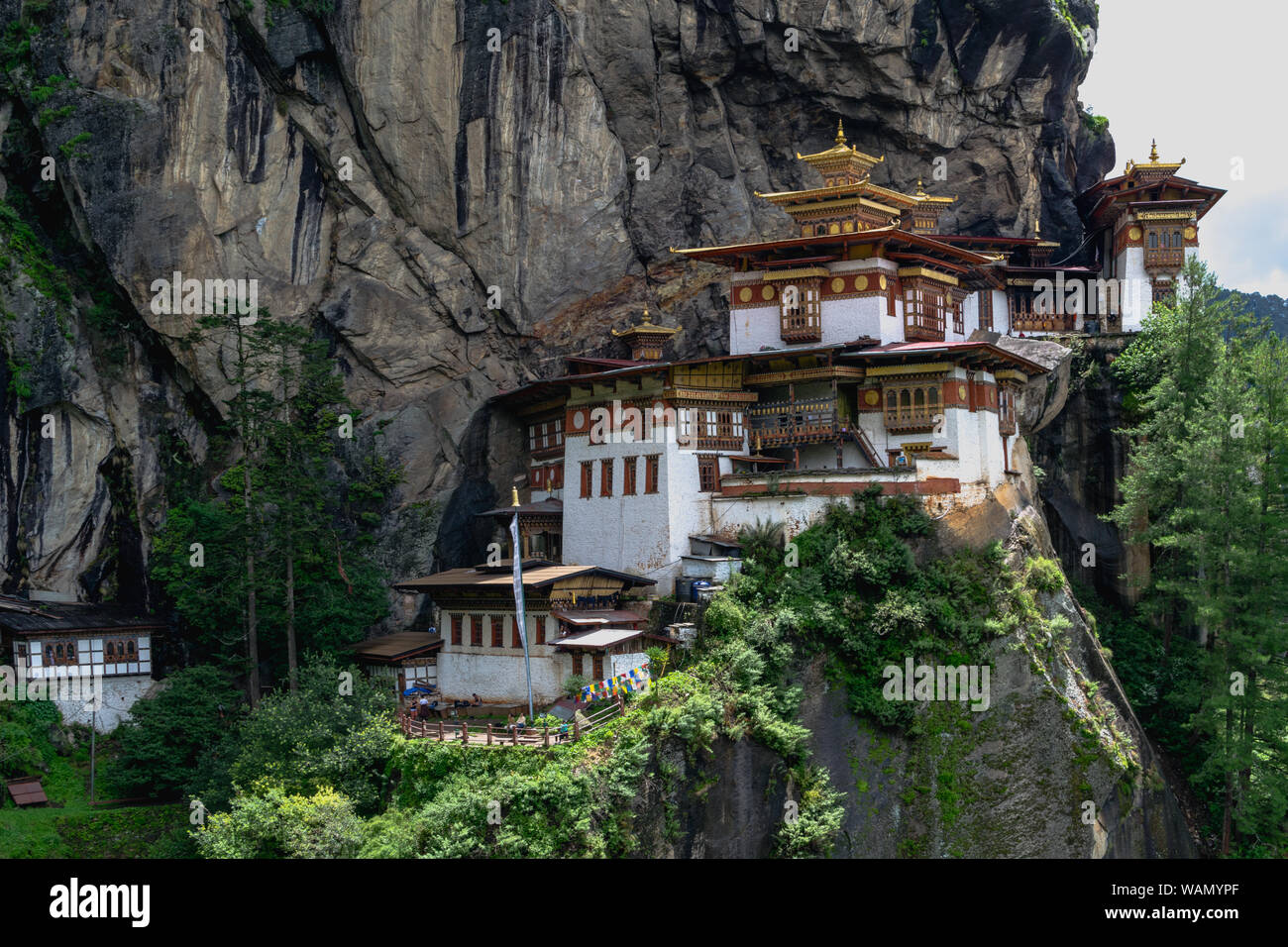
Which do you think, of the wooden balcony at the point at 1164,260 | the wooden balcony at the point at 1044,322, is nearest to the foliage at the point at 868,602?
the wooden balcony at the point at 1044,322

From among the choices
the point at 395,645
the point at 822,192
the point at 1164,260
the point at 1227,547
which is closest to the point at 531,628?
the point at 395,645

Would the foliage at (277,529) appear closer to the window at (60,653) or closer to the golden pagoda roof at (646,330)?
the window at (60,653)

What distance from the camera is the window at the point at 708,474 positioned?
44.4m

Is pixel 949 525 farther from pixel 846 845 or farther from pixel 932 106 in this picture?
pixel 932 106

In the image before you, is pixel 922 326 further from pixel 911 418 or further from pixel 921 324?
pixel 911 418

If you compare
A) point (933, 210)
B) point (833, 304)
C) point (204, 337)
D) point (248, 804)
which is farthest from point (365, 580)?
point (933, 210)

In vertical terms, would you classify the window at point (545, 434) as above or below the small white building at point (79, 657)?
above

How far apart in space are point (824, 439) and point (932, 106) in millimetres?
20576

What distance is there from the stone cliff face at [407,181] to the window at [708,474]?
10.1 metres

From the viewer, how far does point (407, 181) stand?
49750 mm

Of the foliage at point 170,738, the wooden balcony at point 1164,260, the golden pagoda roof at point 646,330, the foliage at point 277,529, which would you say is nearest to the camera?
the foliage at point 170,738

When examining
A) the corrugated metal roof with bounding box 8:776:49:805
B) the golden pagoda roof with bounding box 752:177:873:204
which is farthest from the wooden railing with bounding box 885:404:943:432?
the corrugated metal roof with bounding box 8:776:49:805

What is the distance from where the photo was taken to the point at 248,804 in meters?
31.7
